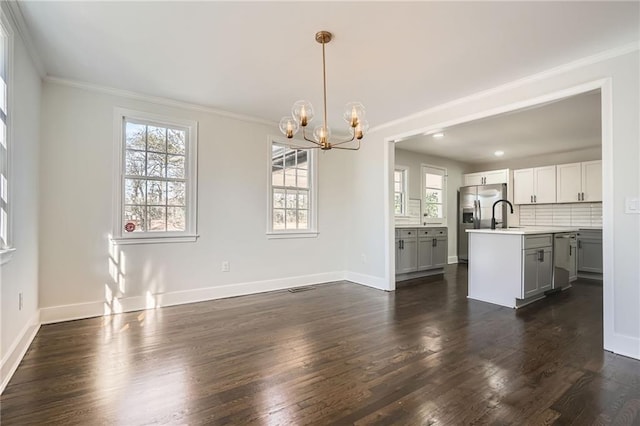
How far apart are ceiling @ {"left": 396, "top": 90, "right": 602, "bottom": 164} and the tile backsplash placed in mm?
1144

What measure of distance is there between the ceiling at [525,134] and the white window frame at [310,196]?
154 cm

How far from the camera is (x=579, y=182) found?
20.0 feet

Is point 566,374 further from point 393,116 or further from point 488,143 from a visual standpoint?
point 488,143

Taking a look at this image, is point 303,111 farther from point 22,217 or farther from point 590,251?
point 590,251

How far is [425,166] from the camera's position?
23.1ft

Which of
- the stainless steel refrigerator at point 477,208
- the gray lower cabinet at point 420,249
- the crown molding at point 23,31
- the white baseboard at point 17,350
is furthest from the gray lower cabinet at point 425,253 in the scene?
the crown molding at point 23,31

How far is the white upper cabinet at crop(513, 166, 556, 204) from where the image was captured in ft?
21.3

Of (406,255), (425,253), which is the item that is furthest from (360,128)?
(425,253)

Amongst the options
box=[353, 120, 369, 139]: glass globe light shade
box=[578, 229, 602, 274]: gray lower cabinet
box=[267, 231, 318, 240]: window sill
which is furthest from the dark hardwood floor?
box=[578, 229, 602, 274]: gray lower cabinet

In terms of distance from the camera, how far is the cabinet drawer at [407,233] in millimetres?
5387

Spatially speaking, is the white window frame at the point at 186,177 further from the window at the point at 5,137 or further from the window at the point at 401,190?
the window at the point at 401,190

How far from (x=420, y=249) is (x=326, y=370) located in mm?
3904

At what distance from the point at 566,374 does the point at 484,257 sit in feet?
6.90

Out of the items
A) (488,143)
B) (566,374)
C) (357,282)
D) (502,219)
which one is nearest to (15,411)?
(566,374)
